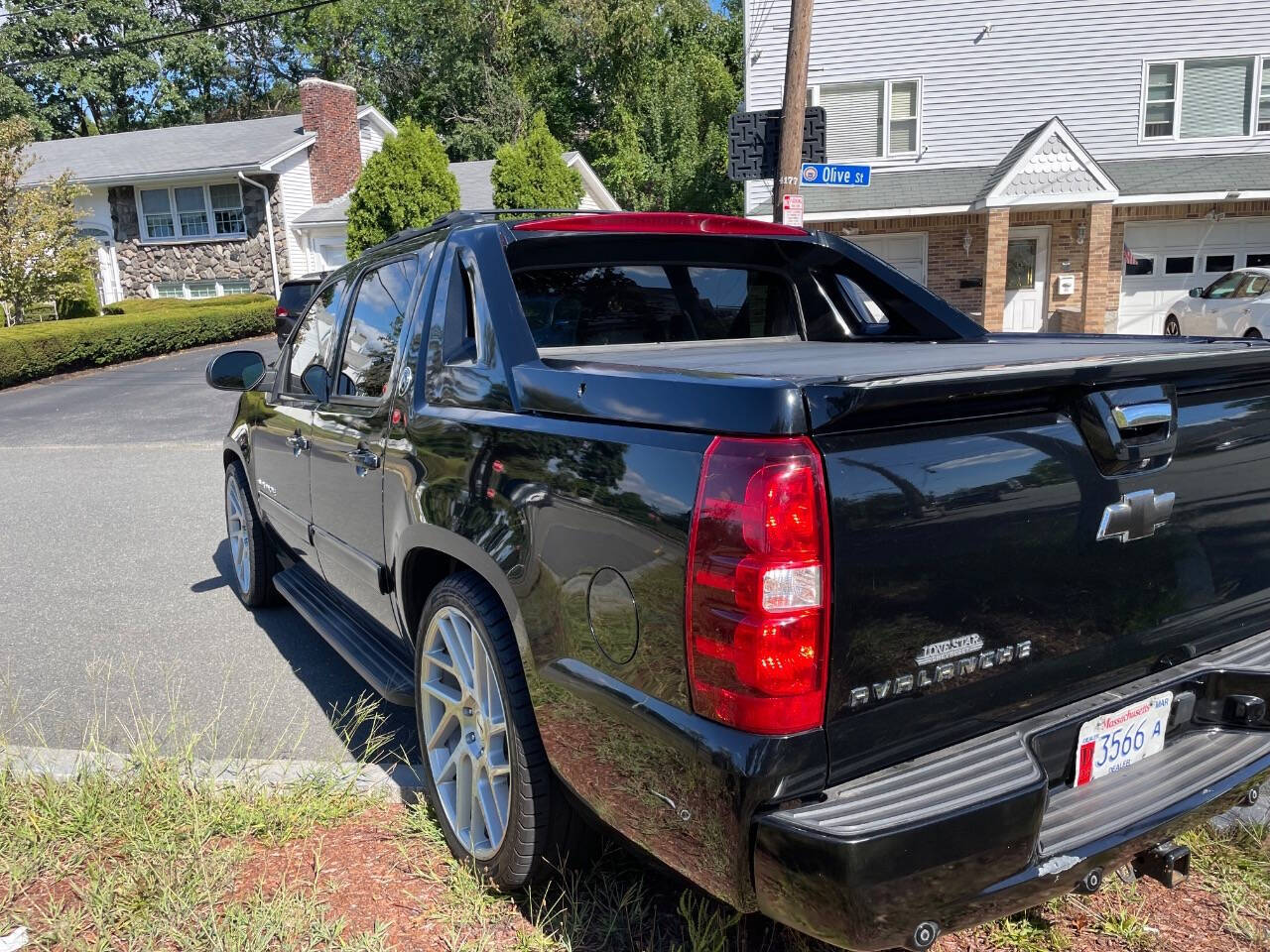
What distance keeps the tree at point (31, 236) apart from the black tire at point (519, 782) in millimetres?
23126

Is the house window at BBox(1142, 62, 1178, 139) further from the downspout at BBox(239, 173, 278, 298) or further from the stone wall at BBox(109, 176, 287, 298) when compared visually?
the stone wall at BBox(109, 176, 287, 298)

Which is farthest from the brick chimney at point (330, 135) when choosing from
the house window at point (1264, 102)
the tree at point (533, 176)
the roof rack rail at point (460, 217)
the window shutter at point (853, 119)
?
the roof rack rail at point (460, 217)

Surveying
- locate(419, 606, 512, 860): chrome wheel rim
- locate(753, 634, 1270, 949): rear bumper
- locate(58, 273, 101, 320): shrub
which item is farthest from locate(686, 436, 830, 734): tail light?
locate(58, 273, 101, 320): shrub

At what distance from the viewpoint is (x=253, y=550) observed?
17.6 ft

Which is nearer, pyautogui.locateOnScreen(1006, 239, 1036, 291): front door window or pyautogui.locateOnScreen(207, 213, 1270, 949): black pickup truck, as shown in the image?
pyautogui.locateOnScreen(207, 213, 1270, 949): black pickup truck

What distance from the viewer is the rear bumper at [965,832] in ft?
5.93

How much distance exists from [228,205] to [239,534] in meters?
27.4

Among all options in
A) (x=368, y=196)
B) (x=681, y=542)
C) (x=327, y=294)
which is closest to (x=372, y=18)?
(x=368, y=196)

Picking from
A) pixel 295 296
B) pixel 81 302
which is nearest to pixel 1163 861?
pixel 295 296

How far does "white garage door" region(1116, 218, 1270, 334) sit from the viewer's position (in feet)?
64.8

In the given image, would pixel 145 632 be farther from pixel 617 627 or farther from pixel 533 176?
pixel 533 176

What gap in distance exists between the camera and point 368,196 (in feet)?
72.0

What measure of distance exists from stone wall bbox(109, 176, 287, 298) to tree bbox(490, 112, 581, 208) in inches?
379

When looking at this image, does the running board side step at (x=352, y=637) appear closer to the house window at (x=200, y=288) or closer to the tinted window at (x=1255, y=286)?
the tinted window at (x=1255, y=286)
